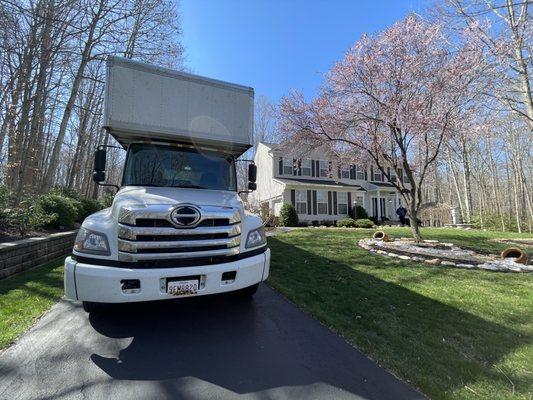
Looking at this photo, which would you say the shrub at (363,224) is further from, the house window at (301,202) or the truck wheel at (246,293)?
the truck wheel at (246,293)

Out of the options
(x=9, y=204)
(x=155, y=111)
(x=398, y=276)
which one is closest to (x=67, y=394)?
(x=155, y=111)

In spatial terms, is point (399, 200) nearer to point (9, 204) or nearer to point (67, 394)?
point (9, 204)

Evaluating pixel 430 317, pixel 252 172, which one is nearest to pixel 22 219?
pixel 252 172

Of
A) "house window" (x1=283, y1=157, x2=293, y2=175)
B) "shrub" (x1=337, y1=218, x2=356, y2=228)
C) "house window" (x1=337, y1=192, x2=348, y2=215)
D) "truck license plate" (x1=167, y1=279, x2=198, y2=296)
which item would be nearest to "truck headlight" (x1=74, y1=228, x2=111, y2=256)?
"truck license plate" (x1=167, y1=279, x2=198, y2=296)

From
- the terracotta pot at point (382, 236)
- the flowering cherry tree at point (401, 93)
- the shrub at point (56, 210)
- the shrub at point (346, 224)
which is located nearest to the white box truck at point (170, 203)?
the shrub at point (56, 210)

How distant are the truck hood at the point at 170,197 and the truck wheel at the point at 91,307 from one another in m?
1.28

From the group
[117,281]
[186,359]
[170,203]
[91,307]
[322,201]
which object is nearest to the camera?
[186,359]

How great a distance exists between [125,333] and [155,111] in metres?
2.93

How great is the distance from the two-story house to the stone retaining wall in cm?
1566

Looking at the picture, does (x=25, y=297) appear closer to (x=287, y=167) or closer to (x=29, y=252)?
(x=29, y=252)

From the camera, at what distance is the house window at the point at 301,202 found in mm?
24719

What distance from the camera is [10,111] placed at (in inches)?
426

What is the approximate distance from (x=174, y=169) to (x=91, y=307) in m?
2.05

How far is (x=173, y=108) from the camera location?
4.75 metres
